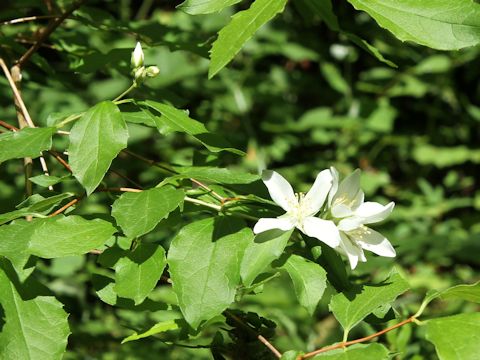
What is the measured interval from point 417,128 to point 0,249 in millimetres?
3944

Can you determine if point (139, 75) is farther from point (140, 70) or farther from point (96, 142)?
point (96, 142)

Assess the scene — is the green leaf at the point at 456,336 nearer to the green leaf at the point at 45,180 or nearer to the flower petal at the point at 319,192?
the flower petal at the point at 319,192

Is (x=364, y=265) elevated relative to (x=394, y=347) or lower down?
lower down

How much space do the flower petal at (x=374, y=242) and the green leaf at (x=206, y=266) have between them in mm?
199

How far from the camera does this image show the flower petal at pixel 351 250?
1.18 meters

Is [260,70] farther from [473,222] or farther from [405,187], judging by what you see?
[473,222]

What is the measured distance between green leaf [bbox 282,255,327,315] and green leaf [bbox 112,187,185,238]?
0.20 meters

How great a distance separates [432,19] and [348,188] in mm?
292

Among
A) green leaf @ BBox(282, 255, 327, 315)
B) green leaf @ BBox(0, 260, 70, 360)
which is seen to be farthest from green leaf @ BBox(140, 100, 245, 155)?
green leaf @ BBox(0, 260, 70, 360)

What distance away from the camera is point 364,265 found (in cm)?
239

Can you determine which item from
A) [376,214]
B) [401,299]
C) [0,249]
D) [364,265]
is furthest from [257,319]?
[401,299]

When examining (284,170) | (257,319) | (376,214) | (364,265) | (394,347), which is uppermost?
(376,214)

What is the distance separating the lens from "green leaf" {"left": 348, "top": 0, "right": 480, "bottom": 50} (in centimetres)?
113

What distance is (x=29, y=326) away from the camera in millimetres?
1156
